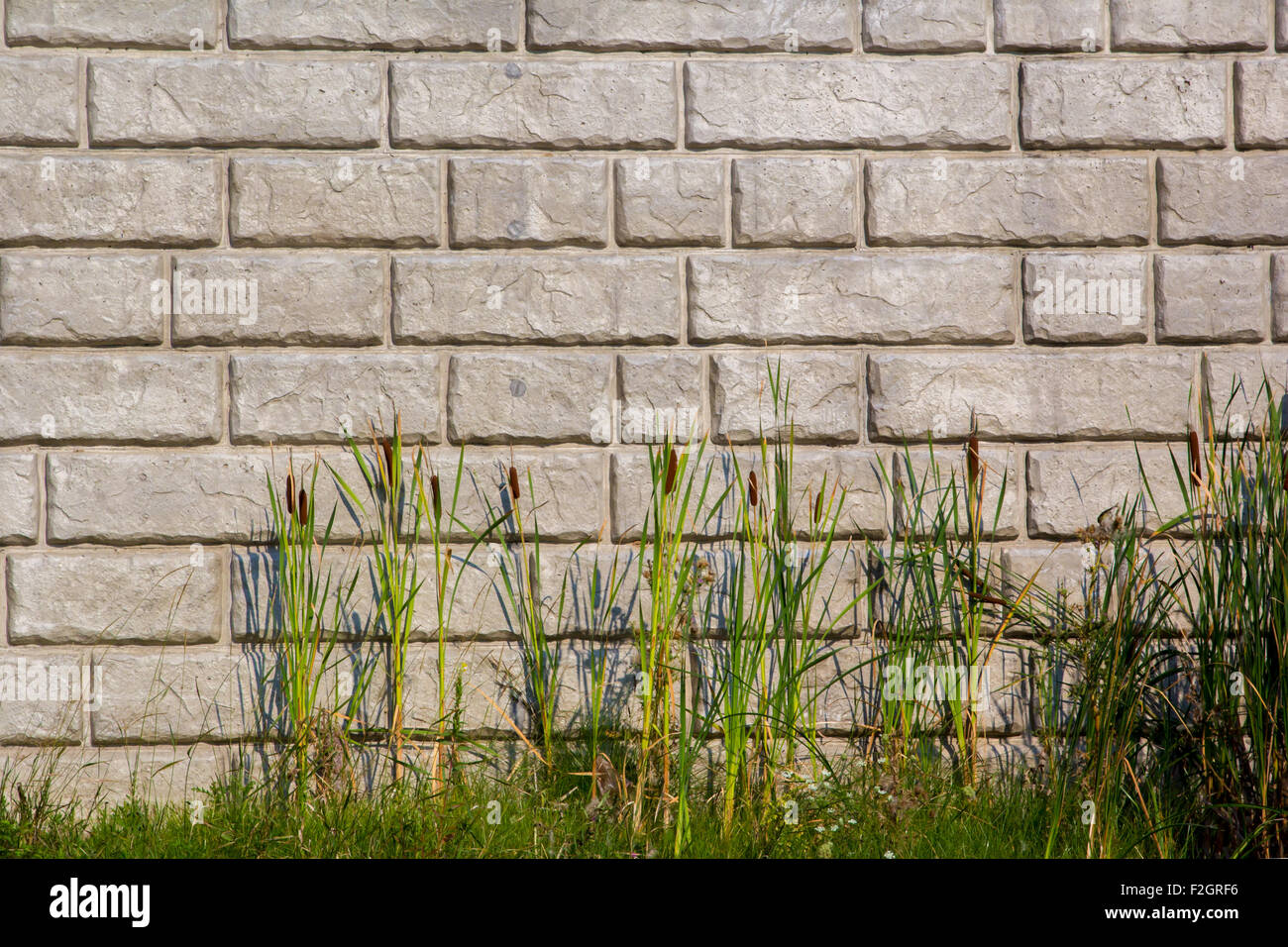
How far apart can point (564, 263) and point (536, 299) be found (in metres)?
0.15

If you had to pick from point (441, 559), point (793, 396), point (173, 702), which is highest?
point (793, 396)

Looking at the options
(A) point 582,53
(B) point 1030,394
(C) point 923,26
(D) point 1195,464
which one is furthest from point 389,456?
(D) point 1195,464

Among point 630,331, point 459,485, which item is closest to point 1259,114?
point 630,331

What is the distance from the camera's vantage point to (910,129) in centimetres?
303

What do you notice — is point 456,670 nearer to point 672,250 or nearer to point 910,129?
point 672,250

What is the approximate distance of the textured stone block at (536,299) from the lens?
9.71ft

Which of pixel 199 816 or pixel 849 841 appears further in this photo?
pixel 199 816

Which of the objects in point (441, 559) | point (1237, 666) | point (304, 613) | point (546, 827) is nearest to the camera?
point (546, 827)

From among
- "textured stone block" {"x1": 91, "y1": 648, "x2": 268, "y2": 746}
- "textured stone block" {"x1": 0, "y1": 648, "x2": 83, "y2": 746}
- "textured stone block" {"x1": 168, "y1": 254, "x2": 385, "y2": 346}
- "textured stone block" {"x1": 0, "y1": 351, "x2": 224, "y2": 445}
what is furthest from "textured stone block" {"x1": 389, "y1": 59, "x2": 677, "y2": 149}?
"textured stone block" {"x1": 0, "y1": 648, "x2": 83, "y2": 746}

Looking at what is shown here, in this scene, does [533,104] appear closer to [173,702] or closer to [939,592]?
[939,592]

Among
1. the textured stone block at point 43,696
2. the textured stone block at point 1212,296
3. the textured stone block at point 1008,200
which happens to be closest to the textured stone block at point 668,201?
the textured stone block at point 1008,200

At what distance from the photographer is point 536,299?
2.98 m

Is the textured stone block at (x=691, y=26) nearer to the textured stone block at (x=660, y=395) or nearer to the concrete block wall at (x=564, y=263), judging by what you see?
the concrete block wall at (x=564, y=263)

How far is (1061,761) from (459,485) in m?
2.09
